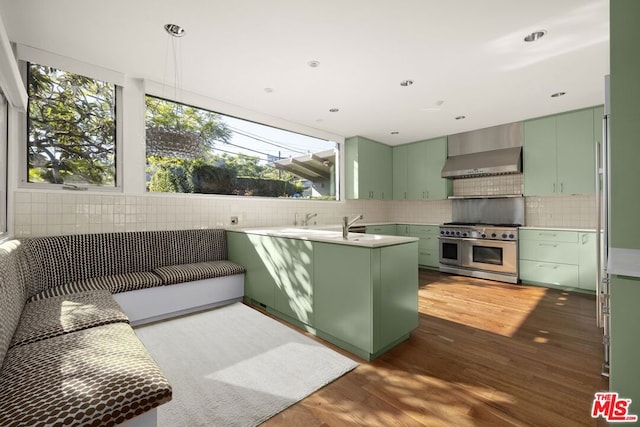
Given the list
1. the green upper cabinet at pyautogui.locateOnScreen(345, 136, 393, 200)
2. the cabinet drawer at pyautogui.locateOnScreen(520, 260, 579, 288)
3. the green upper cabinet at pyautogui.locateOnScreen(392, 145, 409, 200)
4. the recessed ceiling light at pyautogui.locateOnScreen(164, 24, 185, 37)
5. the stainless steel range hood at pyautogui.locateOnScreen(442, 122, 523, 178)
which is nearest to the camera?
the recessed ceiling light at pyautogui.locateOnScreen(164, 24, 185, 37)

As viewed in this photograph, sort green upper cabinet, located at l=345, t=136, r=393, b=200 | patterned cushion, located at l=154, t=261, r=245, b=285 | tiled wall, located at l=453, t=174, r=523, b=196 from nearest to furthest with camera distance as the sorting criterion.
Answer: patterned cushion, located at l=154, t=261, r=245, b=285 < tiled wall, located at l=453, t=174, r=523, b=196 < green upper cabinet, located at l=345, t=136, r=393, b=200

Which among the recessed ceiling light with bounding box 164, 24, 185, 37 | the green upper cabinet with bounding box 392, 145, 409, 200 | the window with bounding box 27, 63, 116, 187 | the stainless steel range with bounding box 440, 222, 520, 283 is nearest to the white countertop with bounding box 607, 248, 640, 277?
the recessed ceiling light with bounding box 164, 24, 185, 37

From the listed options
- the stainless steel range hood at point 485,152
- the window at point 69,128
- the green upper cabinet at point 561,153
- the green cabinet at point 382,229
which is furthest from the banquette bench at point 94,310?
the green upper cabinet at point 561,153

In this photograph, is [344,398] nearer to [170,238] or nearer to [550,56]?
[170,238]

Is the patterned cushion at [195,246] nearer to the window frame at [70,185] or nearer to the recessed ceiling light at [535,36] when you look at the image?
the window frame at [70,185]

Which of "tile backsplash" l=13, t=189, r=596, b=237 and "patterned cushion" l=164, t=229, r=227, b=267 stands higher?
"tile backsplash" l=13, t=189, r=596, b=237

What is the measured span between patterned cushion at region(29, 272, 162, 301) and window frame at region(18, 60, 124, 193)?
0.90m

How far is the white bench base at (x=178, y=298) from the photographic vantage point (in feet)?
8.64

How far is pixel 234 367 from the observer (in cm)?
197

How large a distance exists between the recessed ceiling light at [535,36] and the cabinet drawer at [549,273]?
9.94ft

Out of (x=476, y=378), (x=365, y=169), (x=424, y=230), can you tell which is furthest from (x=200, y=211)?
(x=424, y=230)

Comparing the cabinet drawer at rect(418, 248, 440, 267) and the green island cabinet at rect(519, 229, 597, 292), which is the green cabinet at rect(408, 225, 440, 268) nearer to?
the cabinet drawer at rect(418, 248, 440, 267)

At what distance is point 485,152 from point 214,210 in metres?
4.36

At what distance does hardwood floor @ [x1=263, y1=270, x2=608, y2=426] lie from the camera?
151 cm
